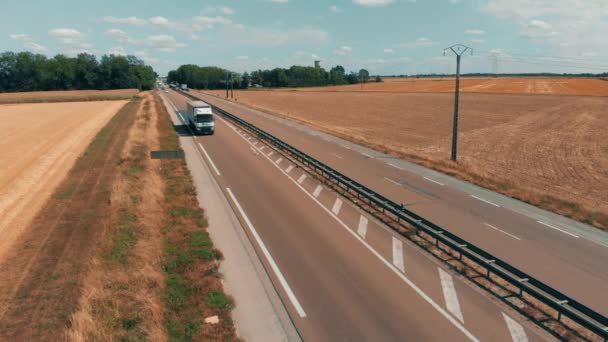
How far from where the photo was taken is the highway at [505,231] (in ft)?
45.0

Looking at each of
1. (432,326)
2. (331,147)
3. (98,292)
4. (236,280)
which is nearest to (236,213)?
(236,280)

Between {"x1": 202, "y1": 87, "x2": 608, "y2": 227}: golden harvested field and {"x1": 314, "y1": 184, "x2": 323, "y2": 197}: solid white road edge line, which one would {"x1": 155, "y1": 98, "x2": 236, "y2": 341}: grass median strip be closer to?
{"x1": 314, "y1": 184, "x2": 323, "y2": 197}: solid white road edge line

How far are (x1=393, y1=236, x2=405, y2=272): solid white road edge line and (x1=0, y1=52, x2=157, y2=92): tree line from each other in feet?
600

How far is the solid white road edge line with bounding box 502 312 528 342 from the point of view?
10.5 m

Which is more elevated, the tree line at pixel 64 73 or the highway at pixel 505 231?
the tree line at pixel 64 73

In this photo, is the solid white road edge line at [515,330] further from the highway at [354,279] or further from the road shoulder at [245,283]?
the road shoulder at [245,283]

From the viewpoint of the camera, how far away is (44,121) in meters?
67.5

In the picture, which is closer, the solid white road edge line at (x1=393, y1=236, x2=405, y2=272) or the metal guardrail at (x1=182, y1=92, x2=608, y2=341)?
the metal guardrail at (x1=182, y1=92, x2=608, y2=341)

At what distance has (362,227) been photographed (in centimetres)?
1839

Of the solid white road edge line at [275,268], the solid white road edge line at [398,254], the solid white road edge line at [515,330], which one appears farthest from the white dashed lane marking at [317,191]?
the solid white road edge line at [515,330]

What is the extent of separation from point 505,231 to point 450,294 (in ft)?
23.6

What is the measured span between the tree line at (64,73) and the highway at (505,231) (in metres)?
172

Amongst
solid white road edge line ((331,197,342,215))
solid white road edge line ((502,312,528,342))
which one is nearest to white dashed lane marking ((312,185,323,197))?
solid white road edge line ((331,197,342,215))

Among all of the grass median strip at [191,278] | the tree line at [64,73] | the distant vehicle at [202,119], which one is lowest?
the grass median strip at [191,278]
